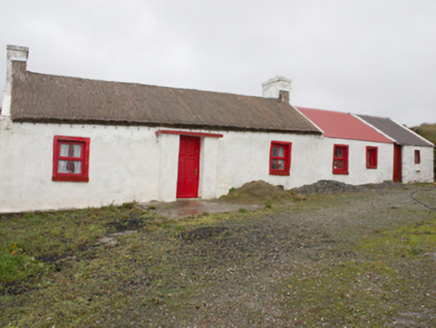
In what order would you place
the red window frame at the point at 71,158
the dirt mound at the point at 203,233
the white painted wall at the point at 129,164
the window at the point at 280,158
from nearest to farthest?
1. the dirt mound at the point at 203,233
2. the white painted wall at the point at 129,164
3. the red window frame at the point at 71,158
4. the window at the point at 280,158

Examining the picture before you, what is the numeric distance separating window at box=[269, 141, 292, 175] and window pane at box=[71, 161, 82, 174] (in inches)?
292

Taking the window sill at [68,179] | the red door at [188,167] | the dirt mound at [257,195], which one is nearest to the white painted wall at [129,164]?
the window sill at [68,179]

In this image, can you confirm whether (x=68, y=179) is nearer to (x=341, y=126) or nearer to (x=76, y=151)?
(x=76, y=151)

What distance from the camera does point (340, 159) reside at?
1745 cm

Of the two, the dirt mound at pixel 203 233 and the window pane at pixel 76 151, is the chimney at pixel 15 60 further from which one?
the dirt mound at pixel 203 233

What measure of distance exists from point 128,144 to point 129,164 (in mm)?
686

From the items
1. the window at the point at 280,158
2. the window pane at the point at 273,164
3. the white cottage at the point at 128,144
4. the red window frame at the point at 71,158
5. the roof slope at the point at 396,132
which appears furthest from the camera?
the roof slope at the point at 396,132

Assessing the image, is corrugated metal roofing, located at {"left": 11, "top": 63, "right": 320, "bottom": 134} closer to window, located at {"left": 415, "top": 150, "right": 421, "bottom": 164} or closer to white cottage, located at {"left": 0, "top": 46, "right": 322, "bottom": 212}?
white cottage, located at {"left": 0, "top": 46, "right": 322, "bottom": 212}

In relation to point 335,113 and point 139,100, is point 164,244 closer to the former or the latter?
point 139,100

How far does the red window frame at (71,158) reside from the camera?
11.5 metres

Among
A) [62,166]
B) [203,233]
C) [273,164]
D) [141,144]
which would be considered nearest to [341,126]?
[273,164]

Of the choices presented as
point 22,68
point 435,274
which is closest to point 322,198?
point 435,274

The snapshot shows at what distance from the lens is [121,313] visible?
168 inches

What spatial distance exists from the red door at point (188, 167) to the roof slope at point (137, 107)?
72cm
